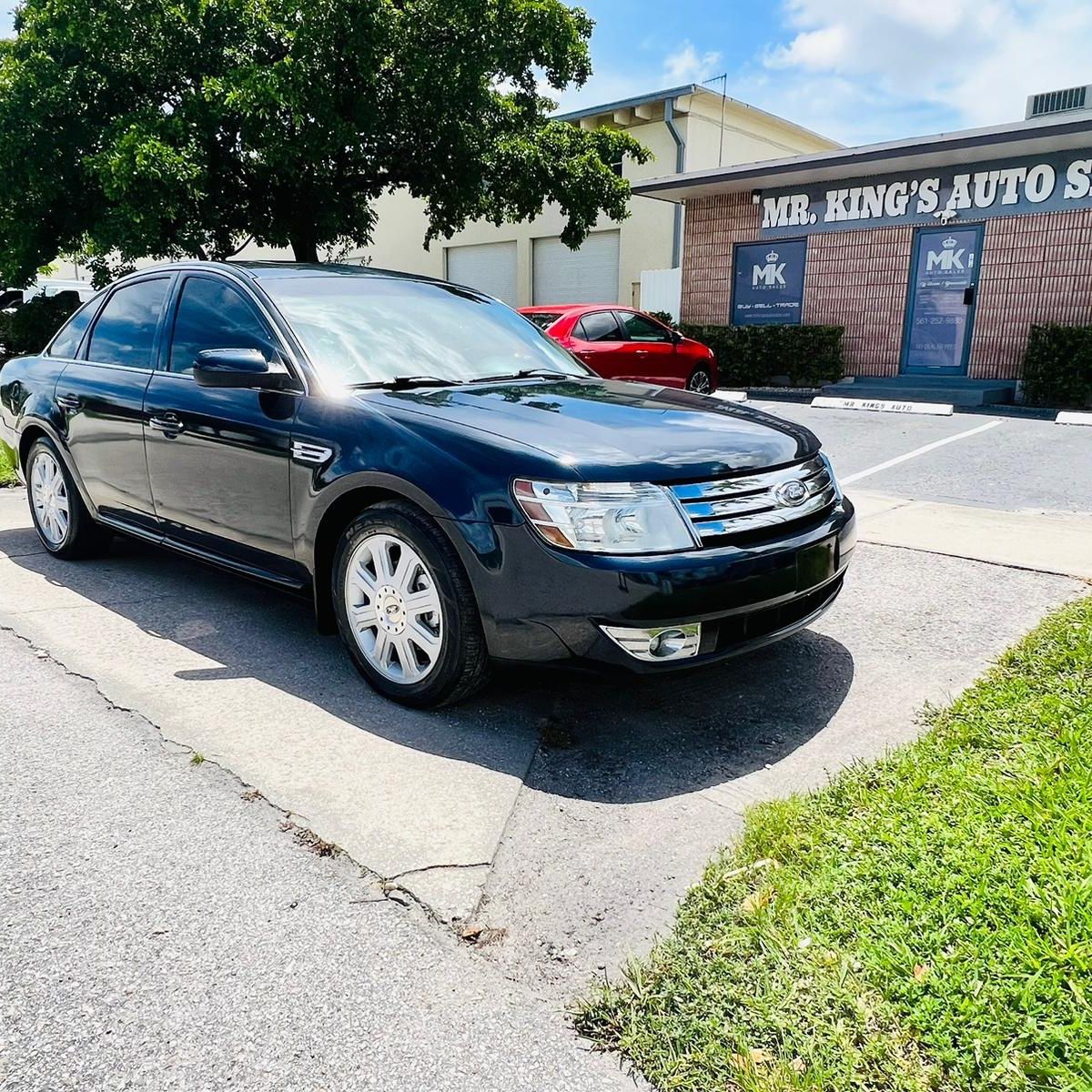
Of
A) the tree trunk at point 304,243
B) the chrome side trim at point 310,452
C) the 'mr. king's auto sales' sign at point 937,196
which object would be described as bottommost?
the chrome side trim at point 310,452

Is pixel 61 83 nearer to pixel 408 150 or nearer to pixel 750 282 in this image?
pixel 408 150

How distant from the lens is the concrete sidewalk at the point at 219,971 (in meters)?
1.83

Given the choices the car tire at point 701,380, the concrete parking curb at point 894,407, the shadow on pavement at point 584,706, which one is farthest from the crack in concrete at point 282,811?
the concrete parking curb at point 894,407

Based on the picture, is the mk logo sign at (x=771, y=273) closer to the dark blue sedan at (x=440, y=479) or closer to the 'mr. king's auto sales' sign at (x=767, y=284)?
the 'mr. king's auto sales' sign at (x=767, y=284)

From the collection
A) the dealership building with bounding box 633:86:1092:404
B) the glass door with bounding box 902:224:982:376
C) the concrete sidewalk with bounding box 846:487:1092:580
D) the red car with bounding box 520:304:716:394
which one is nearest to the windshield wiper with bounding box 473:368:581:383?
the concrete sidewalk with bounding box 846:487:1092:580

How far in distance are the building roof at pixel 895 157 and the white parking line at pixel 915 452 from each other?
15.2ft

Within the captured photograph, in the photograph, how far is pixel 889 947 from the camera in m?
2.04

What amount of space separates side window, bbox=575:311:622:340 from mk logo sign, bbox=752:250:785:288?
5.67 meters

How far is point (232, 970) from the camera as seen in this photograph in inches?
82.5

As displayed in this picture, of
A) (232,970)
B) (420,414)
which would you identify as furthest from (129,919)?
(420,414)

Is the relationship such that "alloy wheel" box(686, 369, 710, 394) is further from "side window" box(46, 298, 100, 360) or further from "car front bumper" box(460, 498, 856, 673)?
"car front bumper" box(460, 498, 856, 673)

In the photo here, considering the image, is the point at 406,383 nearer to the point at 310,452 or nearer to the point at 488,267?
the point at 310,452

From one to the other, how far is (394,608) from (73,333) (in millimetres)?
3293

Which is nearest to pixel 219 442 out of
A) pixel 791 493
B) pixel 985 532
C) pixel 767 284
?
pixel 791 493
